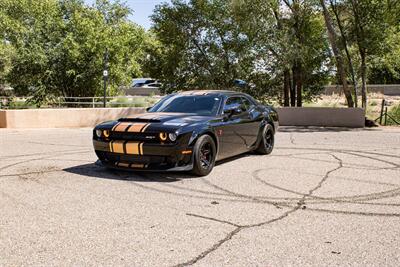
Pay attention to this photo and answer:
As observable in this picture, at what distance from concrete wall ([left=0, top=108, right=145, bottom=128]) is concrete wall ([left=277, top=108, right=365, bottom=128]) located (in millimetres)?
7225

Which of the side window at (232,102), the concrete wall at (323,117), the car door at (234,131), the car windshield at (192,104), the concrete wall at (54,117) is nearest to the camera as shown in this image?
the car door at (234,131)

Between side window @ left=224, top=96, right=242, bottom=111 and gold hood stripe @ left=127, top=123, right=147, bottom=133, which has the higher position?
side window @ left=224, top=96, right=242, bottom=111

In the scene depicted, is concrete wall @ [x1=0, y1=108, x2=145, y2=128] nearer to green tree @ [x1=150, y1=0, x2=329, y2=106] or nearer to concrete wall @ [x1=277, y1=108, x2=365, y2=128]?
green tree @ [x1=150, y1=0, x2=329, y2=106]

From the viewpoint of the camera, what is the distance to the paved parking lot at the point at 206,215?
3.81 meters

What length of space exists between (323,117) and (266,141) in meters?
10.3

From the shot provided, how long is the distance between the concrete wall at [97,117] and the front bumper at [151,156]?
1123 cm

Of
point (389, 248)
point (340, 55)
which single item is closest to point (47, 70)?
point (340, 55)

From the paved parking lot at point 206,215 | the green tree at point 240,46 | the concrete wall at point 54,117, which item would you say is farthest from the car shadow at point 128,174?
the green tree at point 240,46

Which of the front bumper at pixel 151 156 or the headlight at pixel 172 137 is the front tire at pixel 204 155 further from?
the headlight at pixel 172 137

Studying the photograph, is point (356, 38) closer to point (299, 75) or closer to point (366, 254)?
point (299, 75)

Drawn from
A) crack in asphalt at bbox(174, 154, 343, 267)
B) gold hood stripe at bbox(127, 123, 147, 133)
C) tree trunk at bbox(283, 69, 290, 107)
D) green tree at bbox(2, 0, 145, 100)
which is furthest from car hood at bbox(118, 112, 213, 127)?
green tree at bbox(2, 0, 145, 100)

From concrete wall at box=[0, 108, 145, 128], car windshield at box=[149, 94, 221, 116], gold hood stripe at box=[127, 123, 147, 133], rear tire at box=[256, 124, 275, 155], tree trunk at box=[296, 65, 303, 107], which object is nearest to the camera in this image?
gold hood stripe at box=[127, 123, 147, 133]

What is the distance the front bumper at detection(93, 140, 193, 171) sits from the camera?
6625 mm

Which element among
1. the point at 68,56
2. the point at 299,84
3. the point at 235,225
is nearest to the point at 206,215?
the point at 235,225
